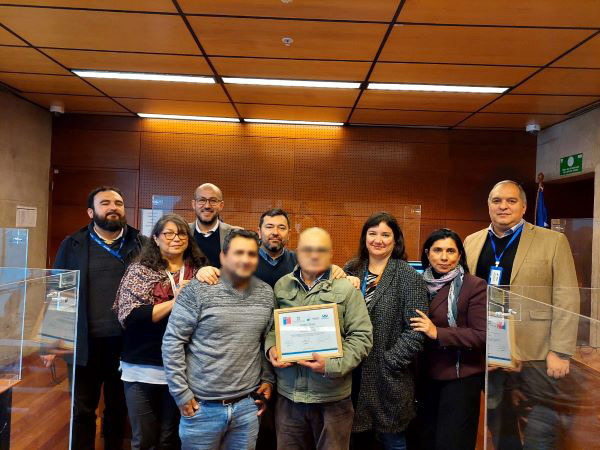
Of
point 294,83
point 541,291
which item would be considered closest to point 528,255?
point 541,291

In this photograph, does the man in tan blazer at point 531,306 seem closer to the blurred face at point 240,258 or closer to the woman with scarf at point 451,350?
the woman with scarf at point 451,350

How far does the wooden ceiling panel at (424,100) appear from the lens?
4.38m

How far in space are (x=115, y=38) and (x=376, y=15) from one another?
1.78m

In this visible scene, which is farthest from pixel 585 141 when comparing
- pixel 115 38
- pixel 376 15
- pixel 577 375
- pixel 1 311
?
pixel 1 311

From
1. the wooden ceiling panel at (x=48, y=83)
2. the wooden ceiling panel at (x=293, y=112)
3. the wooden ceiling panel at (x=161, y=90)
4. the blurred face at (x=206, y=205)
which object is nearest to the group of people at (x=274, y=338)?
the blurred face at (x=206, y=205)

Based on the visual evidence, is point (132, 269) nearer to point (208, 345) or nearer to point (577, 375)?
point (208, 345)

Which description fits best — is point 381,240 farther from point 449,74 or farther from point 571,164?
point 571,164

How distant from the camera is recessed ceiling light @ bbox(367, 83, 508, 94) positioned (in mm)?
4113

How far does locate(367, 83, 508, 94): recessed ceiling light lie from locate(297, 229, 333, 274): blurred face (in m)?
2.47

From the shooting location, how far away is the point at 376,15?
2785 millimetres

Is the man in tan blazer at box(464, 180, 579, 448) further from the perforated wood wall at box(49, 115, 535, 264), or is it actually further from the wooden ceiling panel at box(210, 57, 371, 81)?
the perforated wood wall at box(49, 115, 535, 264)

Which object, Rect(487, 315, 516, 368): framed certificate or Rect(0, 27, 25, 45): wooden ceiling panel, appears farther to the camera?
Rect(0, 27, 25, 45): wooden ceiling panel

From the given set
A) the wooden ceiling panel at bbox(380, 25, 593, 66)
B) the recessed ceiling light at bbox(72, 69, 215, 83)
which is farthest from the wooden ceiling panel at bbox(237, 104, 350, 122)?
the wooden ceiling panel at bbox(380, 25, 593, 66)

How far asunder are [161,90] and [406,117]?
2.66 meters
